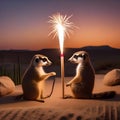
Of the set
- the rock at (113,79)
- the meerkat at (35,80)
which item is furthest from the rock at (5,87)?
the rock at (113,79)

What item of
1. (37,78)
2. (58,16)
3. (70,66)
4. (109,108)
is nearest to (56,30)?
(58,16)

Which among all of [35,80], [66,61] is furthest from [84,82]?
[66,61]

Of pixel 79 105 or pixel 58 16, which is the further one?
pixel 58 16

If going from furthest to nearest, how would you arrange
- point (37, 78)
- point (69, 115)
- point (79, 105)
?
point (37, 78) → point (79, 105) → point (69, 115)

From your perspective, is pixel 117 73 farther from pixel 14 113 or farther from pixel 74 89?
pixel 14 113

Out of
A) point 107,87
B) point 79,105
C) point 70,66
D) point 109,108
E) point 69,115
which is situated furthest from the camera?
point 70,66

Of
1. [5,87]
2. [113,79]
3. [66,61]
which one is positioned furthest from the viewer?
[66,61]

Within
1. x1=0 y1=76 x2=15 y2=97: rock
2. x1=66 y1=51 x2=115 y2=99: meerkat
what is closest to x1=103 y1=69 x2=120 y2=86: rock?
x1=66 y1=51 x2=115 y2=99: meerkat

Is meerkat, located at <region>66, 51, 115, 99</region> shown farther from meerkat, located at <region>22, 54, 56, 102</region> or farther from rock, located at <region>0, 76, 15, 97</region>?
rock, located at <region>0, 76, 15, 97</region>

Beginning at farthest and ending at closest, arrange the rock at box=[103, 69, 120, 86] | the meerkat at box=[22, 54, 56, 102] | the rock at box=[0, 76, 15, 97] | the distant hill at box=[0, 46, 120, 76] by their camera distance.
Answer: the distant hill at box=[0, 46, 120, 76] < the rock at box=[103, 69, 120, 86] < the rock at box=[0, 76, 15, 97] < the meerkat at box=[22, 54, 56, 102]

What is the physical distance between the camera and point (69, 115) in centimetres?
443

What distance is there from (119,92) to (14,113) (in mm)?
2490

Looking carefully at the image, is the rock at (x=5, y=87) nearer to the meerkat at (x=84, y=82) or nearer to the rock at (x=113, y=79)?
the meerkat at (x=84, y=82)

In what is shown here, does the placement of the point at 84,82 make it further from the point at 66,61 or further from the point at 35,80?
the point at 66,61
